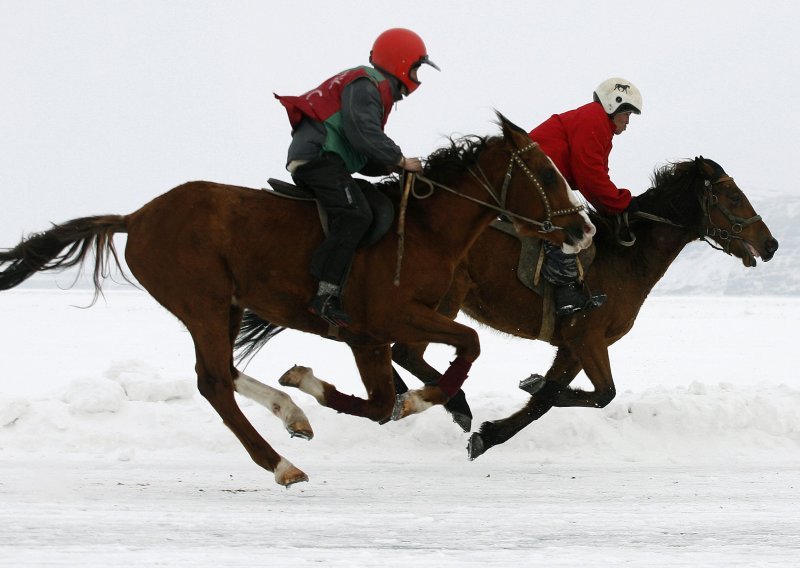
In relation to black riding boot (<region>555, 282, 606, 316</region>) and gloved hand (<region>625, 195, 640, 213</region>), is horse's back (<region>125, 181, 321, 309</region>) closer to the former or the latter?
black riding boot (<region>555, 282, 606, 316</region>)

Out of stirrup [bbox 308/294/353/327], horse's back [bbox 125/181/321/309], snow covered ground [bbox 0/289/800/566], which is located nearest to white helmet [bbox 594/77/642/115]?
snow covered ground [bbox 0/289/800/566]

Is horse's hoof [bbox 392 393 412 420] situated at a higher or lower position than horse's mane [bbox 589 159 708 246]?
lower

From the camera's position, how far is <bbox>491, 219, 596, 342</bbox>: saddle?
27.0 ft

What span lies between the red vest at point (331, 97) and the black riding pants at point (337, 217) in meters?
0.33

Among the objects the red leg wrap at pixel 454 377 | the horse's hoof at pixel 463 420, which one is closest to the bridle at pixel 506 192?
the red leg wrap at pixel 454 377

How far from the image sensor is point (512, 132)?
703 centimetres

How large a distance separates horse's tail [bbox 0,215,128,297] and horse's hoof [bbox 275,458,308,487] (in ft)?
5.96

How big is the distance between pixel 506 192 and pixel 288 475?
2415mm

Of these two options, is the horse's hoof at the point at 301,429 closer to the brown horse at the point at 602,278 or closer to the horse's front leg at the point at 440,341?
the horse's front leg at the point at 440,341

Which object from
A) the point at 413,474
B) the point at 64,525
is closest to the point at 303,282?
the point at 413,474

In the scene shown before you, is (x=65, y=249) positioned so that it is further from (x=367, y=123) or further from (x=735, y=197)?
(x=735, y=197)

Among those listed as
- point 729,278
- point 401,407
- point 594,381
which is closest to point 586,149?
point 594,381

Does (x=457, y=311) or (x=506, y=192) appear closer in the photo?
(x=506, y=192)

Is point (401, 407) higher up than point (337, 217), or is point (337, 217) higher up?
point (337, 217)
